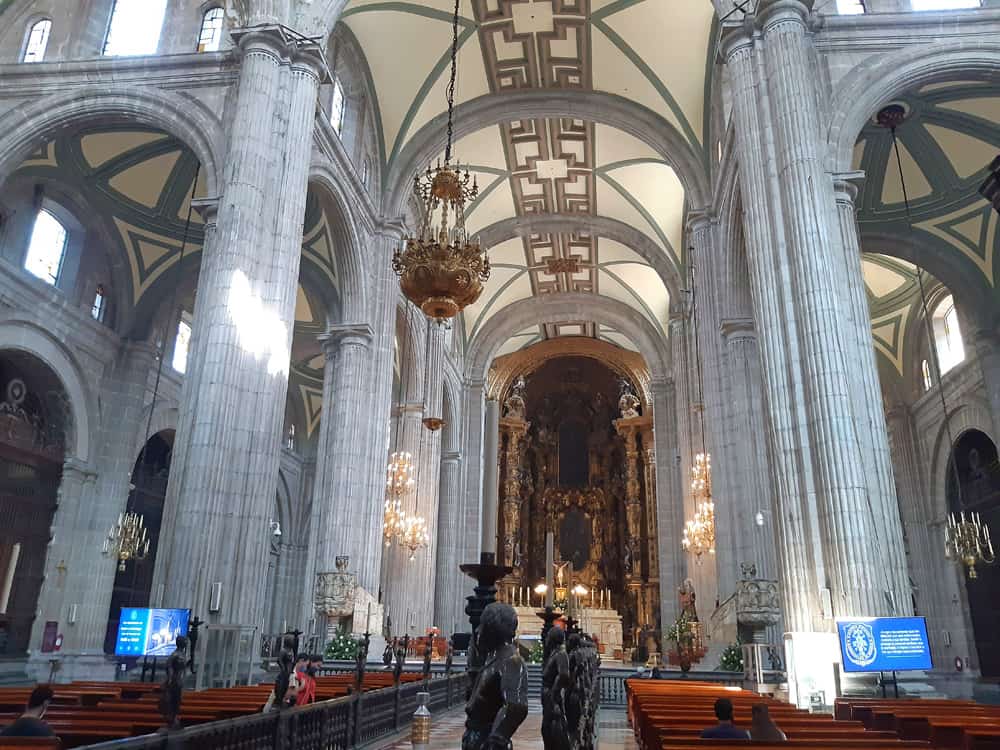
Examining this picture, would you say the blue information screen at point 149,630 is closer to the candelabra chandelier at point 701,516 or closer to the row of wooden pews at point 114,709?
the row of wooden pews at point 114,709

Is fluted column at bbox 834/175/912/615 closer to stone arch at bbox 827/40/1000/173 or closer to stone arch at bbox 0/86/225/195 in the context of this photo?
stone arch at bbox 827/40/1000/173

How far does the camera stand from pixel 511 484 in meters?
31.6

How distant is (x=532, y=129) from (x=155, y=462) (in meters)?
14.0

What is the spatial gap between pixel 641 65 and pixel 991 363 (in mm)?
10168

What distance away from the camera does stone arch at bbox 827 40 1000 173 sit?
35.9 feet

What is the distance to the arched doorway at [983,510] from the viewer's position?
59.4 ft

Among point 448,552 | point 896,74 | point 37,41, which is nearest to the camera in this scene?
point 896,74

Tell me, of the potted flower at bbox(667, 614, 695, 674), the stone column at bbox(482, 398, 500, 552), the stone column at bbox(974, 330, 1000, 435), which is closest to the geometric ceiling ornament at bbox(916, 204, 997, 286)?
the stone column at bbox(974, 330, 1000, 435)

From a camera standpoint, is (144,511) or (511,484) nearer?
(144,511)

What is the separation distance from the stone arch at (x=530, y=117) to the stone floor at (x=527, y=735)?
12.1 metres

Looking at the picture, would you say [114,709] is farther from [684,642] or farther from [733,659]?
[684,642]

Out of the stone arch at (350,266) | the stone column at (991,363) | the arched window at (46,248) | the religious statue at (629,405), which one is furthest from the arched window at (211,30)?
the religious statue at (629,405)

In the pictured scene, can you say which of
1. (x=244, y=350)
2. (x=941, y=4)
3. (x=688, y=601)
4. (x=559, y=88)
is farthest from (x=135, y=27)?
(x=688, y=601)

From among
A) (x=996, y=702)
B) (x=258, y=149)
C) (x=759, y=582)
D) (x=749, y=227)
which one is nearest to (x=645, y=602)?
(x=996, y=702)
